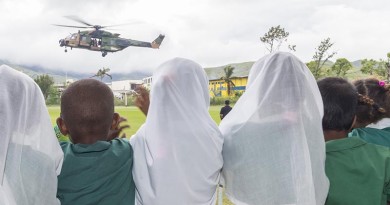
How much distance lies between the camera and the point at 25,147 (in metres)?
1.41

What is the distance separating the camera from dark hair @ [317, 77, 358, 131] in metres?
1.74

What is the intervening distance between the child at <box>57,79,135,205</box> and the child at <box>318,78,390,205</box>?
2.80ft

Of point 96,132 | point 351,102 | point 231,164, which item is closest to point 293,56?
point 351,102

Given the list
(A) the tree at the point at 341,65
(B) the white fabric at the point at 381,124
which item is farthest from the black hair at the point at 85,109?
(A) the tree at the point at 341,65

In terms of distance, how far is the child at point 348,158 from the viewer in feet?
5.48

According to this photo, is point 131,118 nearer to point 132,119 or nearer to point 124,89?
point 132,119

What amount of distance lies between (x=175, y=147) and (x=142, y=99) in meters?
0.40

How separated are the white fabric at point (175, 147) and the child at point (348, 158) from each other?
0.51 meters

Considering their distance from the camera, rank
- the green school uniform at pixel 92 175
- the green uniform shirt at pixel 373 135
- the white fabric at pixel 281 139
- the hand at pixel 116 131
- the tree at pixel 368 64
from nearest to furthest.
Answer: the green school uniform at pixel 92 175 < the white fabric at pixel 281 139 < the hand at pixel 116 131 < the green uniform shirt at pixel 373 135 < the tree at pixel 368 64

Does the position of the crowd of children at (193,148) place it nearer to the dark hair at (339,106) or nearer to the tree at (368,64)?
the dark hair at (339,106)

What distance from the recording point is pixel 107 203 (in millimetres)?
1485

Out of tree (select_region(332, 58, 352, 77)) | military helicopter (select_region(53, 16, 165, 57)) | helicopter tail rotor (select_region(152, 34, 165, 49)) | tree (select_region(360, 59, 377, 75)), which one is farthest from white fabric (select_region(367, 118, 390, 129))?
tree (select_region(332, 58, 352, 77))

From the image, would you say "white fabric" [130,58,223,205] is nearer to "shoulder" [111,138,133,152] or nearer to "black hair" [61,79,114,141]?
"shoulder" [111,138,133,152]

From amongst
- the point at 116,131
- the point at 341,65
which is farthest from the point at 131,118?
the point at 341,65
